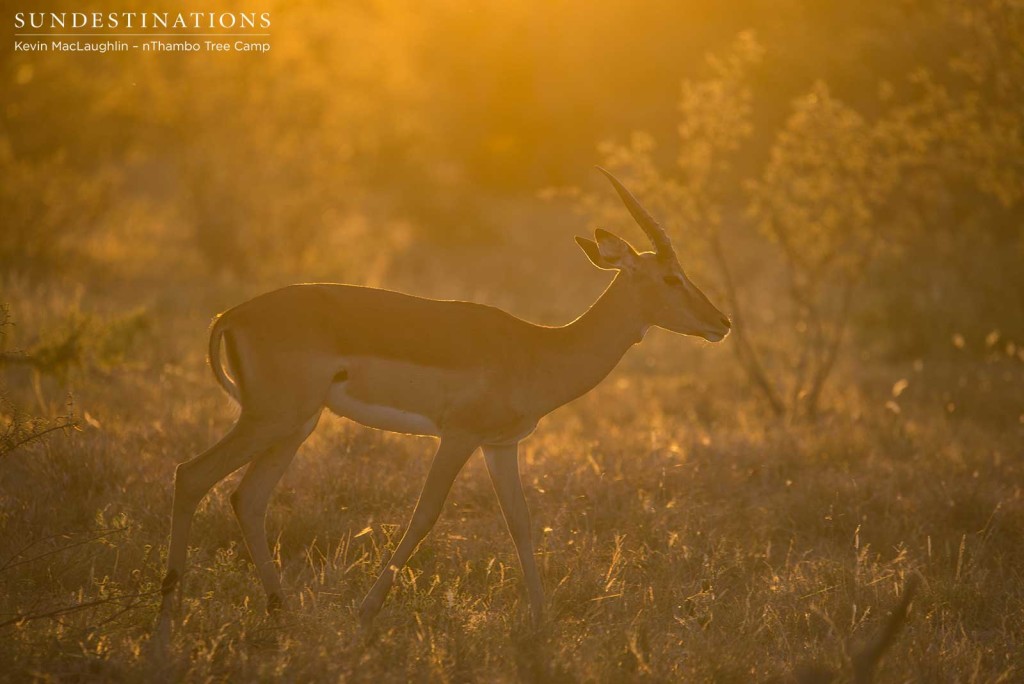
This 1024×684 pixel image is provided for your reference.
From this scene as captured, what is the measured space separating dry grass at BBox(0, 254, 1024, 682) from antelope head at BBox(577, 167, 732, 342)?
139 cm

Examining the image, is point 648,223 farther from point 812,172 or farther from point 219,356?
point 812,172

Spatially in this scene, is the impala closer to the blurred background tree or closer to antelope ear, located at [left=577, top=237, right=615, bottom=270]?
antelope ear, located at [left=577, top=237, right=615, bottom=270]

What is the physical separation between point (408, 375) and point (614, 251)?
59.8 inches

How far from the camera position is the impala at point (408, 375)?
5578 millimetres

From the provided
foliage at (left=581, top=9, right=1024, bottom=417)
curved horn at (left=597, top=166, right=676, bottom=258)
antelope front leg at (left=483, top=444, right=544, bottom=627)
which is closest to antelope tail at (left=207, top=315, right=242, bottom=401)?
antelope front leg at (left=483, top=444, right=544, bottom=627)

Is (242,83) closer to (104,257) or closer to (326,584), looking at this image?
(104,257)

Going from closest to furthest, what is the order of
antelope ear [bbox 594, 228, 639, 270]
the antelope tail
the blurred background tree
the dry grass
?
the dry grass, the antelope tail, antelope ear [bbox 594, 228, 639, 270], the blurred background tree

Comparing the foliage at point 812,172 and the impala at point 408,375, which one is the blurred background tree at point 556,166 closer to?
the foliage at point 812,172

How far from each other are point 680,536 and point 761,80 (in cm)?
1950

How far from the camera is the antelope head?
21.0ft

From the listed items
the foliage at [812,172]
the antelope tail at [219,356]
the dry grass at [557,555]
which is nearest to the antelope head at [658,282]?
the dry grass at [557,555]

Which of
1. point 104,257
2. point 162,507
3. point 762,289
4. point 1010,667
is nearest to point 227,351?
point 162,507

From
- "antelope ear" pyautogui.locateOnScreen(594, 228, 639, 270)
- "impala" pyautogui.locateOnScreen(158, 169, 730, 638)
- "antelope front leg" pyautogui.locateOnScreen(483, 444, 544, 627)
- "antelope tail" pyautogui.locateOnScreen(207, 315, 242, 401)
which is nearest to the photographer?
"impala" pyautogui.locateOnScreen(158, 169, 730, 638)

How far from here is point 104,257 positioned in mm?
17594
